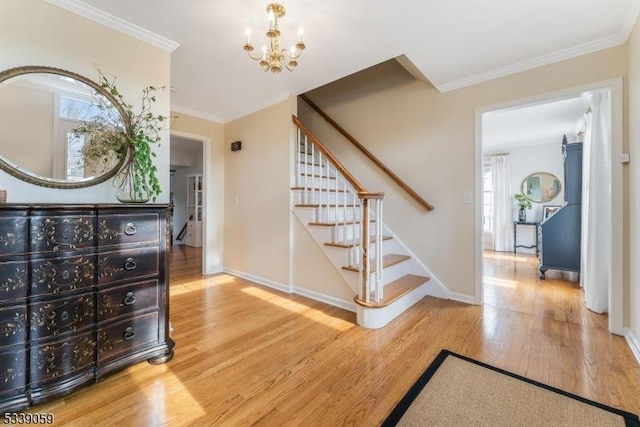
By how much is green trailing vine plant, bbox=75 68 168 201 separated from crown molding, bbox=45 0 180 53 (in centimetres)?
37

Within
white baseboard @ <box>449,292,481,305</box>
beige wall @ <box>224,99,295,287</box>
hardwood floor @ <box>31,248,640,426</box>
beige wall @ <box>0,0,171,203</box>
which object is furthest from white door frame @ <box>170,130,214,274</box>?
white baseboard @ <box>449,292,481,305</box>

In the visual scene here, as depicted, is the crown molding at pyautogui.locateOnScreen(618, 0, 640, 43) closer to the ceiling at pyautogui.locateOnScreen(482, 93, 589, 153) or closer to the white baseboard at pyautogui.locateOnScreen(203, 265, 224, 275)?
the ceiling at pyautogui.locateOnScreen(482, 93, 589, 153)

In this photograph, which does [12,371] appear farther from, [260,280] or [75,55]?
[260,280]

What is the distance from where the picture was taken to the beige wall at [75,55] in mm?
1613

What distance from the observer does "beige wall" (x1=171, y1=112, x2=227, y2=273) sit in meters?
4.16

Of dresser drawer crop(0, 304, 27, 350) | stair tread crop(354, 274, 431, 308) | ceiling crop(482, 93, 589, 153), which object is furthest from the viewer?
ceiling crop(482, 93, 589, 153)

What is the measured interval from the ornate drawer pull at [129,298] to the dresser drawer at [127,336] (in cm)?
11

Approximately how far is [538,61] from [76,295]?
156 inches

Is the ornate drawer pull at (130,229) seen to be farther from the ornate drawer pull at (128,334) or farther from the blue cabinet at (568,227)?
the blue cabinet at (568,227)

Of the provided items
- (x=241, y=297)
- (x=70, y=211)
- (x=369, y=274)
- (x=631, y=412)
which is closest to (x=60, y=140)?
(x=70, y=211)

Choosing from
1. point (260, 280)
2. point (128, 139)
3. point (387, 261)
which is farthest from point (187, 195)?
point (387, 261)

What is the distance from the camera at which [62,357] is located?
1459 millimetres

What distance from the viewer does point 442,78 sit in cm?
291

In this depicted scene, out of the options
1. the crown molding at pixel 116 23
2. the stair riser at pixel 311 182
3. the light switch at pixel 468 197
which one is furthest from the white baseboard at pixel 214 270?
the light switch at pixel 468 197
